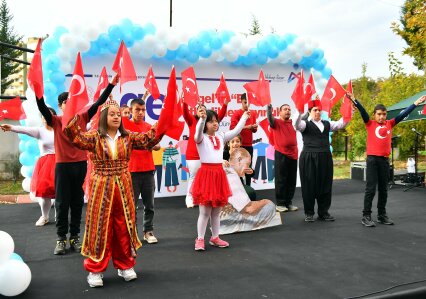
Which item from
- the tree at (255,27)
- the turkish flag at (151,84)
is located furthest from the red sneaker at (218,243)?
the tree at (255,27)

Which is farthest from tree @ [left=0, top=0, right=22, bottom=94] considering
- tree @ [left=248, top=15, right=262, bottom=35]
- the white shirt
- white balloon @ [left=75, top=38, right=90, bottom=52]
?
the white shirt

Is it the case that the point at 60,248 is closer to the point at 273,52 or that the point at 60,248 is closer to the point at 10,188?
the point at 273,52

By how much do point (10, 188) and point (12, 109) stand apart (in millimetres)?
4712

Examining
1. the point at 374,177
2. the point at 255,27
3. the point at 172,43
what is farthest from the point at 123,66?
the point at 255,27

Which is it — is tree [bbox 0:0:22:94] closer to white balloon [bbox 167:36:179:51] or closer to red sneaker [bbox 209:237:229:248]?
white balloon [bbox 167:36:179:51]

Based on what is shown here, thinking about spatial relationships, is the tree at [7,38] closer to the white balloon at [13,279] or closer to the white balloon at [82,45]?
the white balloon at [82,45]

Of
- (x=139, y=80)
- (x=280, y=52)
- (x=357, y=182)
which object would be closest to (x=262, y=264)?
(x=139, y=80)

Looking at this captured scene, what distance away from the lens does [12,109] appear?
20.0 feet

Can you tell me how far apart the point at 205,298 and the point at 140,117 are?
223 cm

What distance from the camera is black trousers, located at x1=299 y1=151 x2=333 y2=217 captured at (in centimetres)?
591

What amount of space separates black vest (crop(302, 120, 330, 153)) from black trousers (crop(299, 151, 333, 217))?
7cm

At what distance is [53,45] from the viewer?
6.84 metres

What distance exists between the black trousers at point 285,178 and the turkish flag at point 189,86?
205 cm

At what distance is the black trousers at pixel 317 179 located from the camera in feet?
19.4
